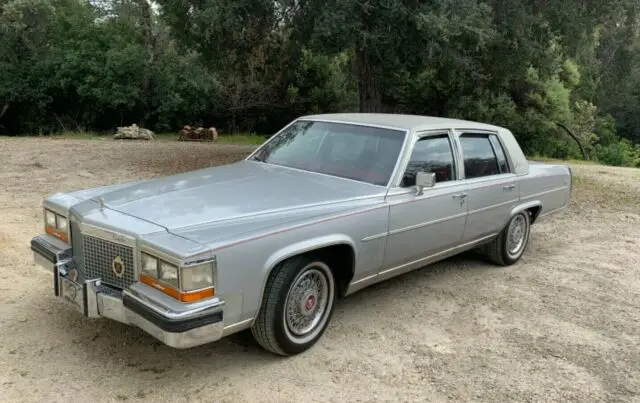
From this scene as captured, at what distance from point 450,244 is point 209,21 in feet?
22.4

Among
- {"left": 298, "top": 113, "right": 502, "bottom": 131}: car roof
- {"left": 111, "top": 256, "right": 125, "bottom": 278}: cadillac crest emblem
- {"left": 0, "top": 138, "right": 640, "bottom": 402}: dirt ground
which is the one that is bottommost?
{"left": 0, "top": 138, "right": 640, "bottom": 402}: dirt ground

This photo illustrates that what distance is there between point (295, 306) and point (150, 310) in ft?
3.35

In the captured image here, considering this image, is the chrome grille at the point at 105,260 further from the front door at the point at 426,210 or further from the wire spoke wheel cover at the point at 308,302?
the front door at the point at 426,210

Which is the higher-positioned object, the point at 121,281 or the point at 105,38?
the point at 105,38

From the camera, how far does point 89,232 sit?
3.59m

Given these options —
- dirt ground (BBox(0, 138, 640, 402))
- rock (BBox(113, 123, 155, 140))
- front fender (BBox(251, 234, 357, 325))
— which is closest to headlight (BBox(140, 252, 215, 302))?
front fender (BBox(251, 234, 357, 325))

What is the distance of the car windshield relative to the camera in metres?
4.62

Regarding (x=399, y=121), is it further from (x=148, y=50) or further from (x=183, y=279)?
(x=148, y=50)

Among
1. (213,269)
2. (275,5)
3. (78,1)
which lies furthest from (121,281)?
(78,1)

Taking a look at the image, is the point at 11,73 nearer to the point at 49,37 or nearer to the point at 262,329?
the point at 49,37

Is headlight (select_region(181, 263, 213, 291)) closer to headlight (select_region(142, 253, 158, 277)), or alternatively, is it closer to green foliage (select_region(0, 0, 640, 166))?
headlight (select_region(142, 253, 158, 277))

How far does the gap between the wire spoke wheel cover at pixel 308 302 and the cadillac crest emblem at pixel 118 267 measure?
1.04 meters

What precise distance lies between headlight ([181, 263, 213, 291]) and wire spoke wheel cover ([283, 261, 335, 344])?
0.67m

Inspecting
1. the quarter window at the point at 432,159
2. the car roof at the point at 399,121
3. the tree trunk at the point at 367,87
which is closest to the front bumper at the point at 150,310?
the quarter window at the point at 432,159
